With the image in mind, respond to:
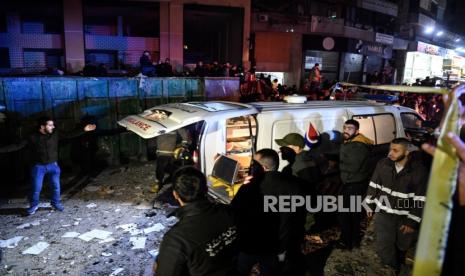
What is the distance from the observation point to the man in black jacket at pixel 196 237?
231 cm

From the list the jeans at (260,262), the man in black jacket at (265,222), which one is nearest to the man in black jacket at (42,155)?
the man in black jacket at (265,222)

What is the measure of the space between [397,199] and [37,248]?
5.04 metres

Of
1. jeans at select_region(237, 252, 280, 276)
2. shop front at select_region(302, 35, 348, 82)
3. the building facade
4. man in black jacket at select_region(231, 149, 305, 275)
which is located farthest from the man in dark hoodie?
shop front at select_region(302, 35, 348, 82)

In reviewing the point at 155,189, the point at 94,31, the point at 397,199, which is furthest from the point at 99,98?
the point at 94,31

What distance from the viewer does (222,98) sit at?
10.6m

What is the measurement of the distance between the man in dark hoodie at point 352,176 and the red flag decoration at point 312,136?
2.31ft

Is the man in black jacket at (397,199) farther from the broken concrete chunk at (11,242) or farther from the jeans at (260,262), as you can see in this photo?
the broken concrete chunk at (11,242)

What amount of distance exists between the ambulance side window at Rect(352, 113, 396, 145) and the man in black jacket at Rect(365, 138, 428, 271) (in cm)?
222

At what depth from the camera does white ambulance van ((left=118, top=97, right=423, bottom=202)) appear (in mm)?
5289

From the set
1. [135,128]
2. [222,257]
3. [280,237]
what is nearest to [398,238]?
[280,237]

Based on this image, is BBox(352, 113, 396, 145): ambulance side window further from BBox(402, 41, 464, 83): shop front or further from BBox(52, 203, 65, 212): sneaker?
BBox(402, 41, 464, 83): shop front

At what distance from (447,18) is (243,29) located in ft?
101

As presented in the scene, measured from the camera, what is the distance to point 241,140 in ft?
21.1

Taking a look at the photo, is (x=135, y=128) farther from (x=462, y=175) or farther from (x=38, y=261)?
(x=462, y=175)
